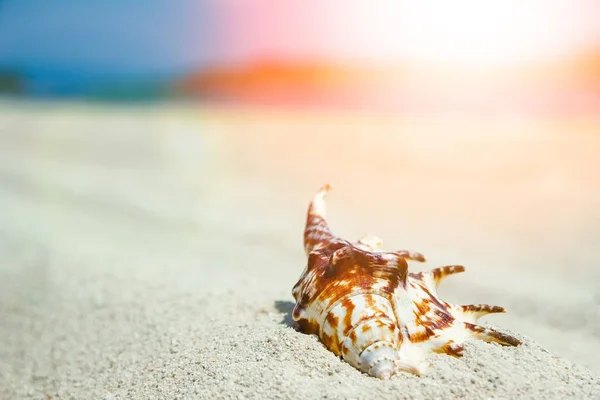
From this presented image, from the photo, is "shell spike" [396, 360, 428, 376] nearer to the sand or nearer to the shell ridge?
the sand

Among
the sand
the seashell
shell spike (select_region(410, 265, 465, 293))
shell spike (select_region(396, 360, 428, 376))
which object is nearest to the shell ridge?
the seashell

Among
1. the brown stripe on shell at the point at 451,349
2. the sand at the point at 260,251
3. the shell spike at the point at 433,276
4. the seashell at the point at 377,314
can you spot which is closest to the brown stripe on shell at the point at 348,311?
the seashell at the point at 377,314

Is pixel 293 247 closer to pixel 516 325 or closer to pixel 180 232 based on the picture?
pixel 180 232

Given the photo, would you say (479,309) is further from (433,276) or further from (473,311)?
(433,276)

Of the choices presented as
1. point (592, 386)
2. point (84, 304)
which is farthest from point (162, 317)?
point (592, 386)

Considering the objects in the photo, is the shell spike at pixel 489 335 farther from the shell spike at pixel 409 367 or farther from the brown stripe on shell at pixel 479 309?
the shell spike at pixel 409 367
